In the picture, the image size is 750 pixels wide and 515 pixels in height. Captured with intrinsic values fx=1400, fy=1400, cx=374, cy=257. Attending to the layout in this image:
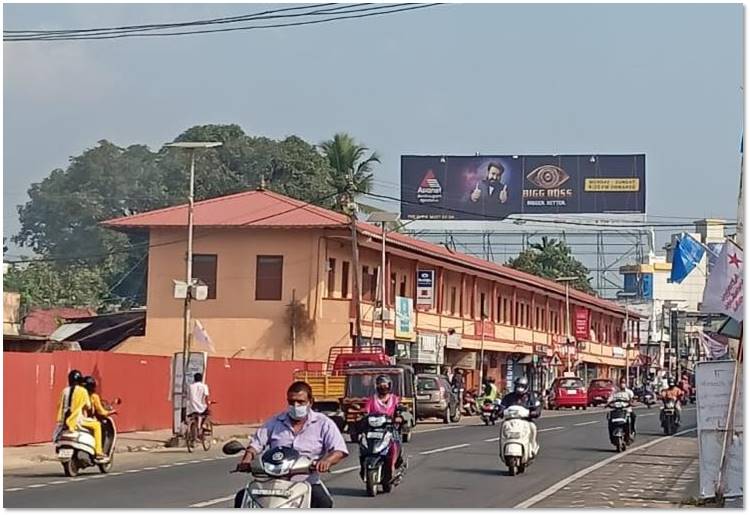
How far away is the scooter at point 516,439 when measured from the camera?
21156 millimetres

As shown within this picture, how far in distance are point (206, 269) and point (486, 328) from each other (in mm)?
18714

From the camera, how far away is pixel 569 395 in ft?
211

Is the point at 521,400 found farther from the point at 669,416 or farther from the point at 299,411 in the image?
the point at 669,416

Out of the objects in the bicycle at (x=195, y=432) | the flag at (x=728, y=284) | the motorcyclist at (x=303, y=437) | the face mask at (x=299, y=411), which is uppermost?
the flag at (x=728, y=284)

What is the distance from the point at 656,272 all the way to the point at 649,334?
5.43m

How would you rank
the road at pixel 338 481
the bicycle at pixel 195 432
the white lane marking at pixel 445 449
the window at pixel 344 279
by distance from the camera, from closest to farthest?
the road at pixel 338 481, the white lane marking at pixel 445 449, the bicycle at pixel 195 432, the window at pixel 344 279

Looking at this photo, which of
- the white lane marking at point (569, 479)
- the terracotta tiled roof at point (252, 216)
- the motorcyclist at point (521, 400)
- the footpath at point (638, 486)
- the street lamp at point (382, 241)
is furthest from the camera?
the terracotta tiled roof at point (252, 216)

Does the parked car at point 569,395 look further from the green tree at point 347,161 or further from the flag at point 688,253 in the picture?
the flag at point 688,253

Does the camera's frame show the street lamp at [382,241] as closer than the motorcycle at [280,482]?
No

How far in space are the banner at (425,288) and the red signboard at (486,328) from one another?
8.52m

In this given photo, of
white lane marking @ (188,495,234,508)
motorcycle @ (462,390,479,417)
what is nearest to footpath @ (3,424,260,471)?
white lane marking @ (188,495,234,508)

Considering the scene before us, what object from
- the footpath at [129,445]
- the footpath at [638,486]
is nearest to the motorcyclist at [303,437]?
the footpath at [638,486]

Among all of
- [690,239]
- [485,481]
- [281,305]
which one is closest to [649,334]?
[281,305]

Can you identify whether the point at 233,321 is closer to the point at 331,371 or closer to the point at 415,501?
the point at 331,371
